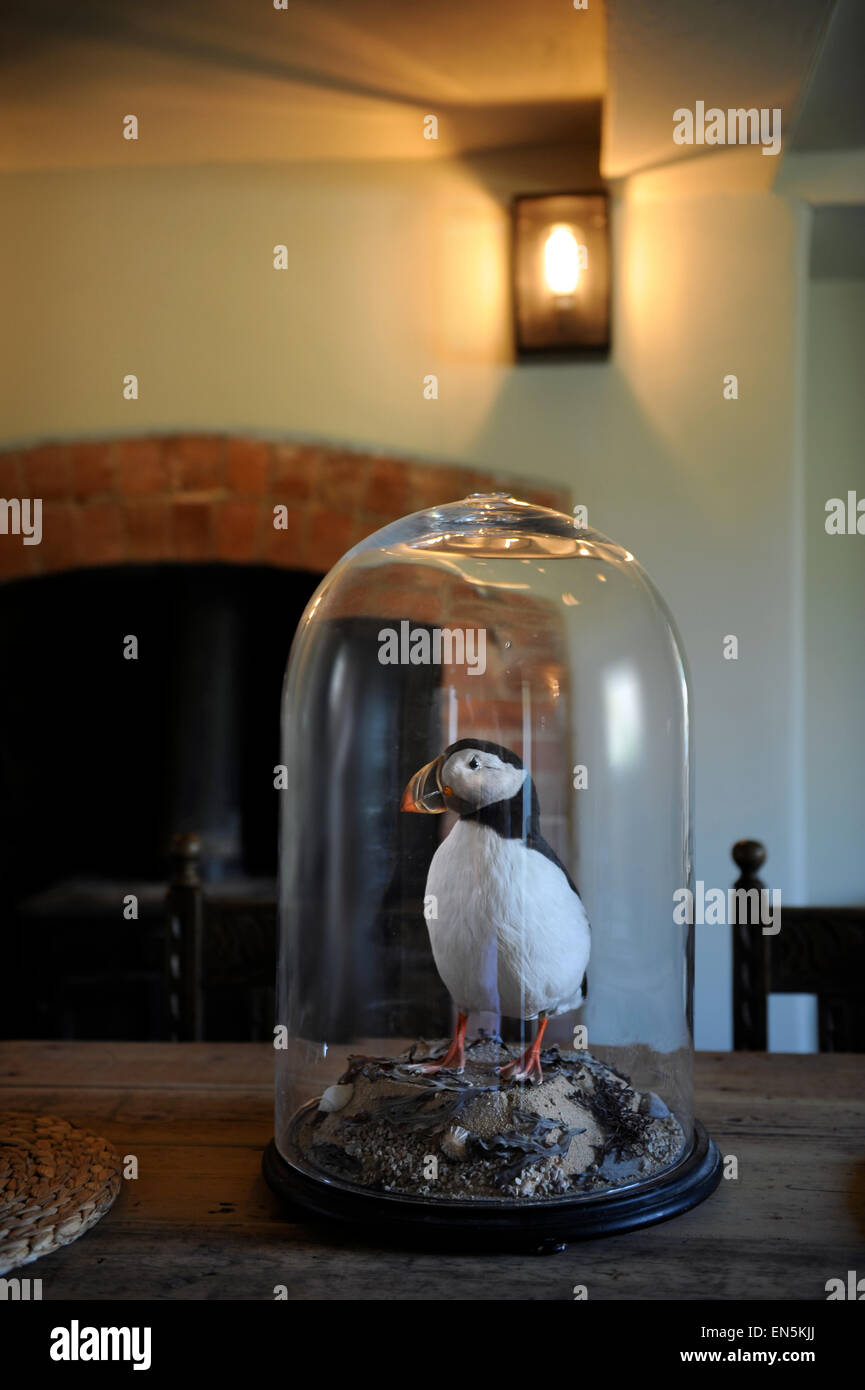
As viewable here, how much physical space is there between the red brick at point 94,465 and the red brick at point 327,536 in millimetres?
337

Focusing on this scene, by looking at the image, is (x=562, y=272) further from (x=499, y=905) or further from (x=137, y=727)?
(x=499, y=905)

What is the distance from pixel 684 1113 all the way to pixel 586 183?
1.51 meters

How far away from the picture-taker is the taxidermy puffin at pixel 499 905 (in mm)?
701

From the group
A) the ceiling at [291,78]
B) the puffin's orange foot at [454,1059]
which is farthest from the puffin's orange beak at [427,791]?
the ceiling at [291,78]

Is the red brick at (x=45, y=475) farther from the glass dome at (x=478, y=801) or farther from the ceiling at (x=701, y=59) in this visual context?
the glass dome at (x=478, y=801)

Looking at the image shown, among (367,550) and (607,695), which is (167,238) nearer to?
(367,550)

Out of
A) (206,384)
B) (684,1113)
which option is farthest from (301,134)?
(684,1113)

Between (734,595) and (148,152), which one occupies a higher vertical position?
(148,152)

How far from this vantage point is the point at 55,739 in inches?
81.9

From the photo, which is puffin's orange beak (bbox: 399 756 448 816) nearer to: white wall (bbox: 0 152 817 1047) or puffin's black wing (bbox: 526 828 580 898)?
puffin's black wing (bbox: 526 828 580 898)

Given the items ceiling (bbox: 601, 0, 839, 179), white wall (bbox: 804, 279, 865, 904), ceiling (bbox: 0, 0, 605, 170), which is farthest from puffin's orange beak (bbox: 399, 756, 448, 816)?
white wall (bbox: 804, 279, 865, 904)

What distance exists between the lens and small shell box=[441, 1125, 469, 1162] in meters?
0.63

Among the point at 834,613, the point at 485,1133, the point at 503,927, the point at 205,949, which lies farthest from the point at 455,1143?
the point at 834,613

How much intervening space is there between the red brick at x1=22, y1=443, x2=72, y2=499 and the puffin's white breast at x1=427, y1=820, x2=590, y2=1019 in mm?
1313
